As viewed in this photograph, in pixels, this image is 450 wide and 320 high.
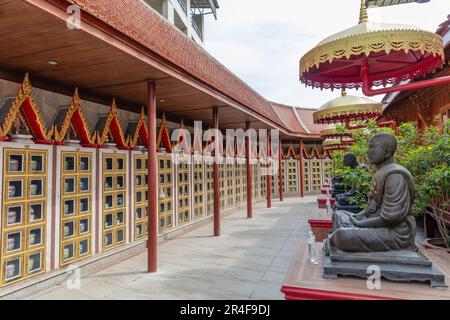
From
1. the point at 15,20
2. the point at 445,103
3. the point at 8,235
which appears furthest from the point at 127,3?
the point at 445,103

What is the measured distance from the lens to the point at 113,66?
4.87 meters

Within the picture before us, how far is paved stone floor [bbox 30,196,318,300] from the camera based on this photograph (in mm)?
4609

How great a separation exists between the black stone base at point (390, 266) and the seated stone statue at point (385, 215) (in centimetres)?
9

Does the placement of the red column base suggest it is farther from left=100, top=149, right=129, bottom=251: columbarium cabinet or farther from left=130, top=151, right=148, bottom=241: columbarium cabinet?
left=100, top=149, right=129, bottom=251: columbarium cabinet

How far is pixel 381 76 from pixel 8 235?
22.7 ft

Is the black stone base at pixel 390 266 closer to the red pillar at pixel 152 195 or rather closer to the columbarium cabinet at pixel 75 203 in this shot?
the red pillar at pixel 152 195

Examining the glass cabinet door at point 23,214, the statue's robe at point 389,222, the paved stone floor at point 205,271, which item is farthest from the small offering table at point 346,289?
the glass cabinet door at point 23,214

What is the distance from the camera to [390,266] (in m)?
3.38

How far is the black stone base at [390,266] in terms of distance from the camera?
10.6 ft
